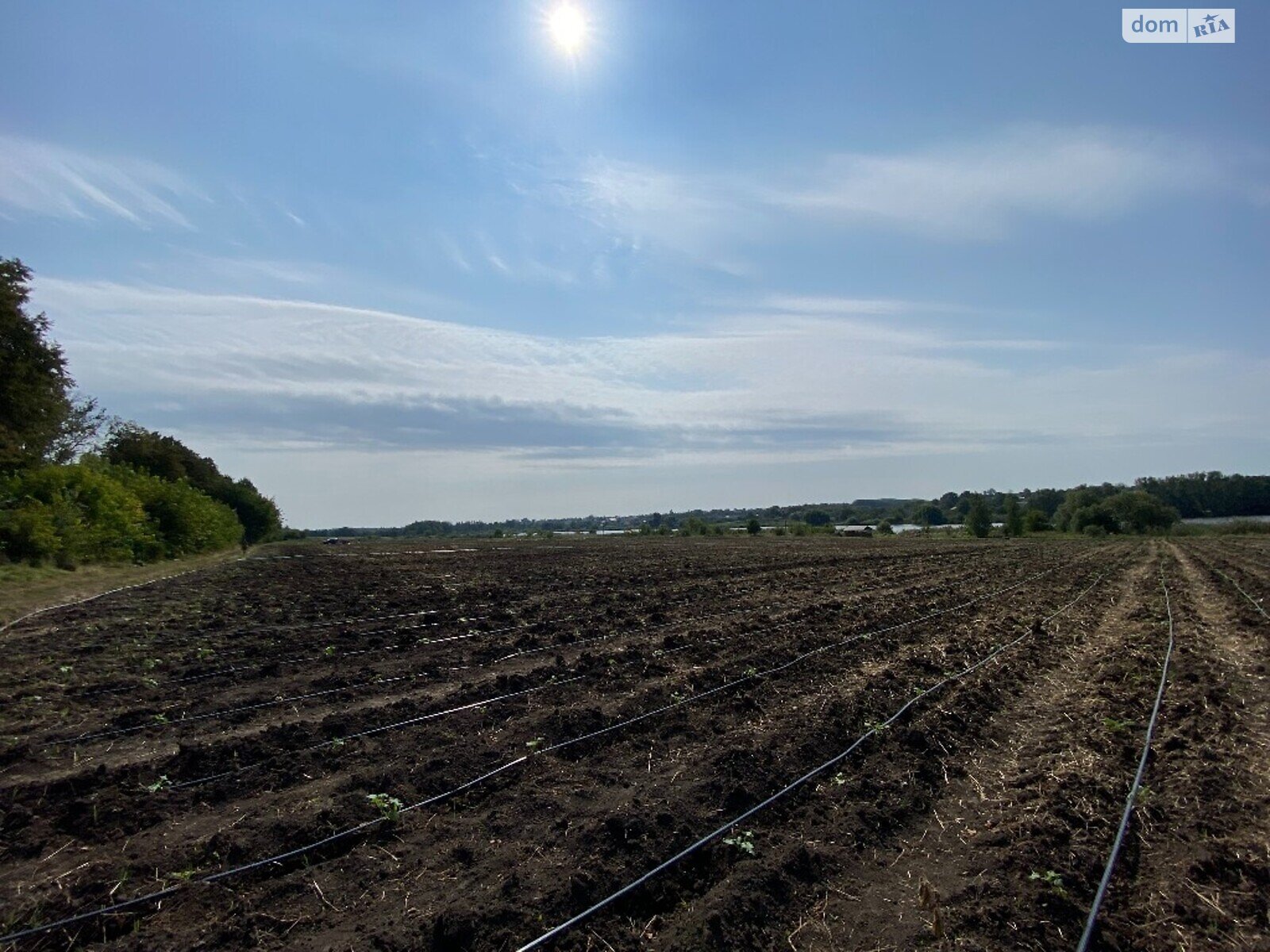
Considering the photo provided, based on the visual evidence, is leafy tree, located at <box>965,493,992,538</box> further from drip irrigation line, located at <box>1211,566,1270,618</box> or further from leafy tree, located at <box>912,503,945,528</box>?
drip irrigation line, located at <box>1211,566,1270,618</box>

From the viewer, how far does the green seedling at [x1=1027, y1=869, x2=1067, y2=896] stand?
4281 mm

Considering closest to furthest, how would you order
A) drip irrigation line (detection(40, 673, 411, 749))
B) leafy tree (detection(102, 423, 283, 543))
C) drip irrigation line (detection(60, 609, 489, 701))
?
1. drip irrigation line (detection(40, 673, 411, 749))
2. drip irrigation line (detection(60, 609, 489, 701))
3. leafy tree (detection(102, 423, 283, 543))

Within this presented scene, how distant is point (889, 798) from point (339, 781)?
13.5 feet

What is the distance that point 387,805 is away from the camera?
17.7ft

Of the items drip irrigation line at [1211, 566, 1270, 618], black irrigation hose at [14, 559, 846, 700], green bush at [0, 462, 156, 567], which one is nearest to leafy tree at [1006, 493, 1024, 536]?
drip irrigation line at [1211, 566, 1270, 618]

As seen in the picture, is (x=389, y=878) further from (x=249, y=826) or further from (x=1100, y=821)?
(x=1100, y=821)

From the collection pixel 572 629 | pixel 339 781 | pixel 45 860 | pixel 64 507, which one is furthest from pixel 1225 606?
pixel 64 507

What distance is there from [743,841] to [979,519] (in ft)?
239

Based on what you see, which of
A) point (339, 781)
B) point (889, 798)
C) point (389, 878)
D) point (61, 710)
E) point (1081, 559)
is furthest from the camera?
point (1081, 559)

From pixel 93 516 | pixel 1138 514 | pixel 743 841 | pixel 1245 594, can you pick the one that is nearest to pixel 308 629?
pixel 743 841

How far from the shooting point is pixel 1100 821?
17.0ft

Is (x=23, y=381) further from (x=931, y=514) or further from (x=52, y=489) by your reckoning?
(x=931, y=514)

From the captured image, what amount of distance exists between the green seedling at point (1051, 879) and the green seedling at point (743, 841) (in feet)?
5.16

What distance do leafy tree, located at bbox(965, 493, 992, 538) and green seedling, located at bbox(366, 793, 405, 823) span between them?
7328cm
